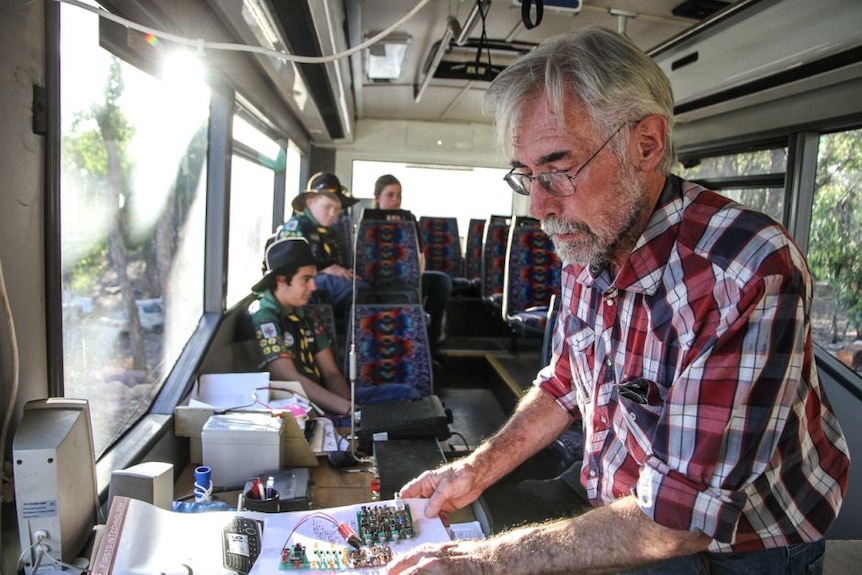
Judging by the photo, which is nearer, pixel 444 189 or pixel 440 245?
pixel 440 245

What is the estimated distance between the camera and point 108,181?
1.83 metres

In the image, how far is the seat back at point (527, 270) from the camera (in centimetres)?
524

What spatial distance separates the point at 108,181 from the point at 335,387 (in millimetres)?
1595

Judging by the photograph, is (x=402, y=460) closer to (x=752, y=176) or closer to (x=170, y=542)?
(x=170, y=542)

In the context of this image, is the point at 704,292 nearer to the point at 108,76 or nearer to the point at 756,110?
the point at 108,76

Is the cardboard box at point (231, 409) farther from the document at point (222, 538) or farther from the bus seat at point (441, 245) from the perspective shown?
the bus seat at point (441, 245)

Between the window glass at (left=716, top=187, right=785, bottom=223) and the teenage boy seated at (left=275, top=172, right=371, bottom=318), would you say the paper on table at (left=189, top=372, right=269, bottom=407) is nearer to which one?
the teenage boy seated at (left=275, top=172, right=371, bottom=318)

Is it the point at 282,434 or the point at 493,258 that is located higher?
the point at 493,258

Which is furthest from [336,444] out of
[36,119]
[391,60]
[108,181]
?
[391,60]

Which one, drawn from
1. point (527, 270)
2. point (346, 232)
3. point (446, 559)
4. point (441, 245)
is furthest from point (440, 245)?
point (446, 559)

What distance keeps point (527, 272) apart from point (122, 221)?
12.5 feet

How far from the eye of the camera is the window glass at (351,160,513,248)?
26.0ft

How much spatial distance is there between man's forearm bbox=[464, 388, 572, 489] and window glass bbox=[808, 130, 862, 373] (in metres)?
2.20

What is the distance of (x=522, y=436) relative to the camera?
1.36m
